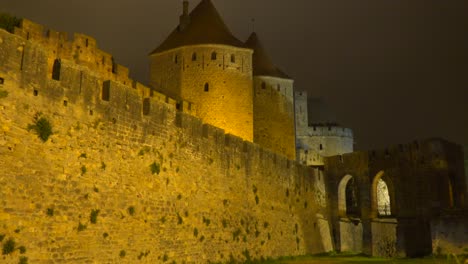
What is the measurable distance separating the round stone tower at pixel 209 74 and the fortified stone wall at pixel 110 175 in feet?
41.6

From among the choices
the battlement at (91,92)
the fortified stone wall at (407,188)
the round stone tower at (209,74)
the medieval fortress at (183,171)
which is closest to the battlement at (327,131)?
the medieval fortress at (183,171)

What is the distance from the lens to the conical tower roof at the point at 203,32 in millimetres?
32938

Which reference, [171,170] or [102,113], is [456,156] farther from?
[102,113]

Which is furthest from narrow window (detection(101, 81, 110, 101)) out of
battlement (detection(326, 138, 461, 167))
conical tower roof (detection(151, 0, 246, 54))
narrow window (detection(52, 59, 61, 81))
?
conical tower roof (detection(151, 0, 246, 54))

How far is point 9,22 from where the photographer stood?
18.8m

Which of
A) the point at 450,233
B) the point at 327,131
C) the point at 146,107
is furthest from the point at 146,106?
the point at 327,131

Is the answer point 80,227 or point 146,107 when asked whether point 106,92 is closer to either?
point 146,107

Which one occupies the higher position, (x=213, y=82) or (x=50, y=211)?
(x=213, y=82)

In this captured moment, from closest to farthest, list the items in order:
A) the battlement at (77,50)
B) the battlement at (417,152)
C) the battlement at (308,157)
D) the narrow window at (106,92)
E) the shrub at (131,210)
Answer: the narrow window at (106,92)
the shrub at (131,210)
the battlement at (77,50)
the battlement at (417,152)
the battlement at (308,157)

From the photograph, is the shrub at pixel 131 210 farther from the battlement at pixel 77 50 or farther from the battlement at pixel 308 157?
the battlement at pixel 308 157

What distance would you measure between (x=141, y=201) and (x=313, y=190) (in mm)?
15669

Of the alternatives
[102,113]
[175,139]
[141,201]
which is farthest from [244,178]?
[102,113]

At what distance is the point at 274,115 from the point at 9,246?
96.8ft

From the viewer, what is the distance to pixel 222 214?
17328 millimetres
